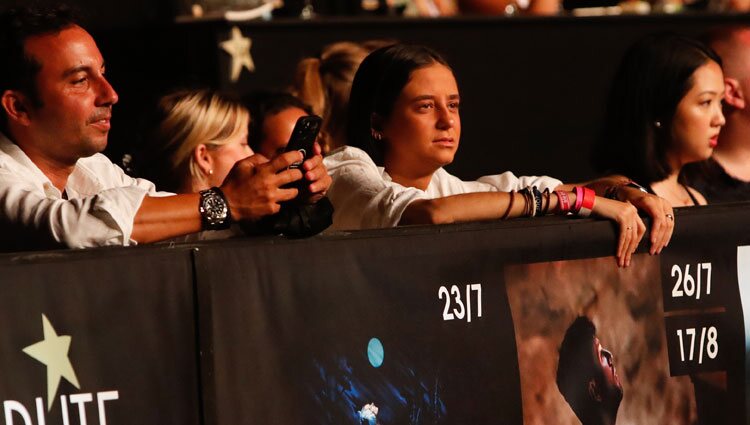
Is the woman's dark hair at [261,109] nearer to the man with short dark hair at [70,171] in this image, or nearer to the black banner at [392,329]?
the man with short dark hair at [70,171]

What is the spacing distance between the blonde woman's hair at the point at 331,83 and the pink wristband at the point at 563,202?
120 centimetres

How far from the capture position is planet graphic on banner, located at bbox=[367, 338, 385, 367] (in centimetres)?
247

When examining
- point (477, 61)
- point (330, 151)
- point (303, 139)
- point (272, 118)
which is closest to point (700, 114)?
point (330, 151)

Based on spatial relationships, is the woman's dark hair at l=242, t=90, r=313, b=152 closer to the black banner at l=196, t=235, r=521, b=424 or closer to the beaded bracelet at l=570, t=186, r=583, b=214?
the beaded bracelet at l=570, t=186, r=583, b=214

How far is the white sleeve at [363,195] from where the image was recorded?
3.00 m

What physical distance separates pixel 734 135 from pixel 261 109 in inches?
62.9

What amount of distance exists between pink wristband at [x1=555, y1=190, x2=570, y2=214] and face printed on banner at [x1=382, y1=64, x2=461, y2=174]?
0.42 metres

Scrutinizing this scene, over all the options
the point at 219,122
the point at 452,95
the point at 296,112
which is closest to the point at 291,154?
the point at 452,95

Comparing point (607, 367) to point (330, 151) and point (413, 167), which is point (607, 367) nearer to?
point (413, 167)

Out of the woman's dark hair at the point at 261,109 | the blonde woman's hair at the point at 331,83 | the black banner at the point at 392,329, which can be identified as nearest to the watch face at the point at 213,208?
the black banner at the point at 392,329

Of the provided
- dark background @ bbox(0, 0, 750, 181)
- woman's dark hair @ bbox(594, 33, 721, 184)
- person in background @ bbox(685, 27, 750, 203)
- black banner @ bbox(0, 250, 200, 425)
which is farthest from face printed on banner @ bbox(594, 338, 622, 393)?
dark background @ bbox(0, 0, 750, 181)

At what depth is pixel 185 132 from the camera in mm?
3717

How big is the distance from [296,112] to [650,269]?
5.14 feet

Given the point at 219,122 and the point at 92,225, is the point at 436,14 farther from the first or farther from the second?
the point at 92,225
